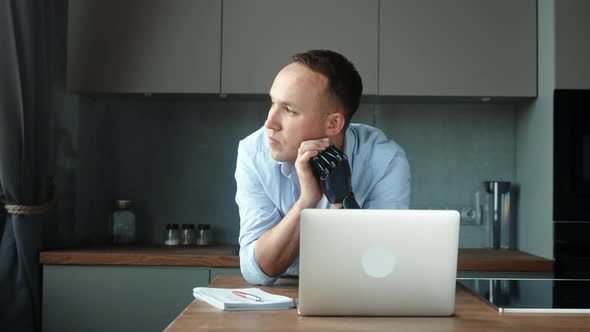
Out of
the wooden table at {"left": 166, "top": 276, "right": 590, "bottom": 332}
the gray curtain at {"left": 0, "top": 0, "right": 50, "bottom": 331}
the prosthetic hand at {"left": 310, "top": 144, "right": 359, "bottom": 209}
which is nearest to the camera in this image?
the wooden table at {"left": 166, "top": 276, "right": 590, "bottom": 332}

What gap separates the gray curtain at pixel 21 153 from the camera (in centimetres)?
298

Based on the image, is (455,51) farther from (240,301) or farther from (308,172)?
(240,301)

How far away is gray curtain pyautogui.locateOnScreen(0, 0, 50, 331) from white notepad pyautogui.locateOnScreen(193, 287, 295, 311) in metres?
1.59

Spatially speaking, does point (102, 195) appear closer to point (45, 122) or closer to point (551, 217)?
point (45, 122)

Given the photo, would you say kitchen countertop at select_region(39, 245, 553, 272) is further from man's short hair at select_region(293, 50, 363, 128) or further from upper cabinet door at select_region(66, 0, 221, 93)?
man's short hair at select_region(293, 50, 363, 128)

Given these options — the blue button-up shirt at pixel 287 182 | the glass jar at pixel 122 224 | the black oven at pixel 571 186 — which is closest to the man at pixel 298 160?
the blue button-up shirt at pixel 287 182

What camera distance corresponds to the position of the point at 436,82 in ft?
10.9

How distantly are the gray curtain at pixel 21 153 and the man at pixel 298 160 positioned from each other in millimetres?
1242

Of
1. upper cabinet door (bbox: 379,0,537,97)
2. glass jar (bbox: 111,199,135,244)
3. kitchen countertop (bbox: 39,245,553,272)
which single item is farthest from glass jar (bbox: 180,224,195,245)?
upper cabinet door (bbox: 379,0,537,97)

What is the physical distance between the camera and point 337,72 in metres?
2.03

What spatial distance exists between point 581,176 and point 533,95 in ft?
1.38

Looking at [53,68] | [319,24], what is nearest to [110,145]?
[53,68]

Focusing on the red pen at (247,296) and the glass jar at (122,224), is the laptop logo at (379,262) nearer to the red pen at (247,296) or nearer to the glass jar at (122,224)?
the red pen at (247,296)

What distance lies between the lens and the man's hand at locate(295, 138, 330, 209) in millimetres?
1884
